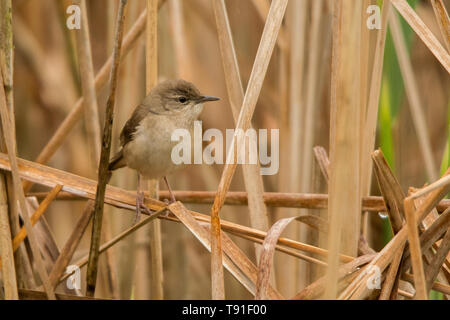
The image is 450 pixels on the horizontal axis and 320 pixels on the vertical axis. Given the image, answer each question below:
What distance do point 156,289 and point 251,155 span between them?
72 cm

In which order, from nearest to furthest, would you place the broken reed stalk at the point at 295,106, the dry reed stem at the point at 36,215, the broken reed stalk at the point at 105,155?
the broken reed stalk at the point at 105,155
the dry reed stem at the point at 36,215
the broken reed stalk at the point at 295,106

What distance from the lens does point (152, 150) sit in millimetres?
2752

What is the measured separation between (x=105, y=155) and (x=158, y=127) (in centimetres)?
97

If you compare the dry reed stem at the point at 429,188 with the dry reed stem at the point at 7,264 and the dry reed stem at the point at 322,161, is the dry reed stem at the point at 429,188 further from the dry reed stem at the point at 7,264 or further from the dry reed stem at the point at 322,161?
the dry reed stem at the point at 7,264

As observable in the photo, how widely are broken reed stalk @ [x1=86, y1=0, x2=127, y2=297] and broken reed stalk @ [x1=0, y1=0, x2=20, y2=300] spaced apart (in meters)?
0.24

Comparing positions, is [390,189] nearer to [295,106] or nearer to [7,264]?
[295,106]

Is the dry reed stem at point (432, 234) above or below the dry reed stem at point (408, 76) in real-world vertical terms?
below

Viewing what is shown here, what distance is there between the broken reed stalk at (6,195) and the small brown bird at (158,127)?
0.70 meters

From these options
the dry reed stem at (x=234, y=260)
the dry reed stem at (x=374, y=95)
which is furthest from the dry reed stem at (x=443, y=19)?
the dry reed stem at (x=234, y=260)

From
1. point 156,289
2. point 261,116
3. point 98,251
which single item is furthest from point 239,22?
point 98,251

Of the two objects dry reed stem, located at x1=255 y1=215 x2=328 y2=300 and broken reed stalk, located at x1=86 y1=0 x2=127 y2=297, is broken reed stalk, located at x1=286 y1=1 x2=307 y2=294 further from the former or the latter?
broken reed stalk, located at x1=86 y1=0 x2=127 y2=297

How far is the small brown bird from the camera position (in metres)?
2.74

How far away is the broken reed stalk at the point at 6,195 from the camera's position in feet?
6.35
